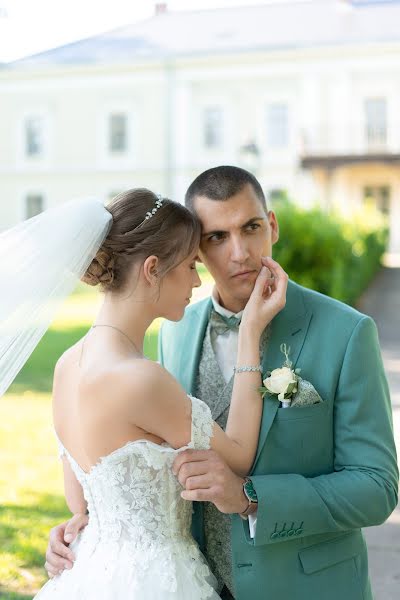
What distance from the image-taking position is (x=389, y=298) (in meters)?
18.2

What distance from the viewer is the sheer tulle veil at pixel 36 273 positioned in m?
2.55

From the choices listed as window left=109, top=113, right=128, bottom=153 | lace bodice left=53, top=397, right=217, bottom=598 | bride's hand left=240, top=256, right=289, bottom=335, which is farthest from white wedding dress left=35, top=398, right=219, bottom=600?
window left=109, top=113, right=128, bottom=153

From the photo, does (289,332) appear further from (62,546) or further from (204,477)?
(62,546)

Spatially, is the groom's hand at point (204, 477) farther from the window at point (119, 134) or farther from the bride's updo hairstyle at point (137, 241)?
the window at point (119, 134)

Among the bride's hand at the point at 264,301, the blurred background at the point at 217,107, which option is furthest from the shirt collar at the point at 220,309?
the blurred background at the point at 217,107

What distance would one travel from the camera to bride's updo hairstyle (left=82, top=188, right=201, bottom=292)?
2516 mm

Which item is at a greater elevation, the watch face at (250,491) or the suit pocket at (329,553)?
the watch face at (250,491)

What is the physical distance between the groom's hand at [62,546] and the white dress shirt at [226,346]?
654mm

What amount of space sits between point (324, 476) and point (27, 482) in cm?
481

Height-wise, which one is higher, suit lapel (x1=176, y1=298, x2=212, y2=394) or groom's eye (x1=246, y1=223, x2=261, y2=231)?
groom's eye (x1=246, y1=223, x2=261, y2=231)

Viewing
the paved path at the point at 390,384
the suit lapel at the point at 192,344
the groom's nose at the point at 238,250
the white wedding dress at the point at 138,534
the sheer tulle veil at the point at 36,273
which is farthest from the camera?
the paved path at the point at 390,384

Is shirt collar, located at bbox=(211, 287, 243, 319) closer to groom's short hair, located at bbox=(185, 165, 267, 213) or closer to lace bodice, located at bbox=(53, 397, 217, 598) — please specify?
groom's short hair, located at bbox=(185, 165, 267, 213)

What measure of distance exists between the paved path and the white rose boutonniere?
2461mm

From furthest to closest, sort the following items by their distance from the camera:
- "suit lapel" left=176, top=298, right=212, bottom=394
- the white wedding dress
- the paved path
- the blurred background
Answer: the blurred background, the paved path, "suit lapel" left=176, top=298, right=212, bottom=394, the white wedding dress
